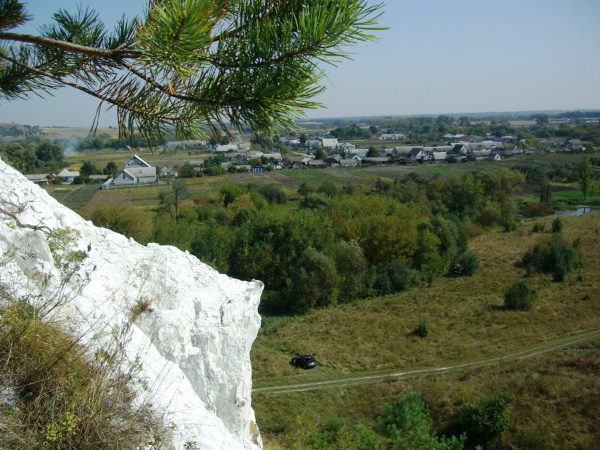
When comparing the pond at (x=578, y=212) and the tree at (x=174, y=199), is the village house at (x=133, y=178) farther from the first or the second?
the pond at (x=578, y=212)

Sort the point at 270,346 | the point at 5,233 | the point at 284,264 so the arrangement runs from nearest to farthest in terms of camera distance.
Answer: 1. the point at 5,233
2. the point at 270,346
3. the point at 284,264

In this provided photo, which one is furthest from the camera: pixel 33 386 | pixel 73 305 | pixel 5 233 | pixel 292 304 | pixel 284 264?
pixel 284 264

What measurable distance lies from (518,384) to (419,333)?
612cm

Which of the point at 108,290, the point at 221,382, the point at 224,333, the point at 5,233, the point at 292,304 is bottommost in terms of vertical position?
the point at 292,304

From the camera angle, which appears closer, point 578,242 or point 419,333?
point 419,333

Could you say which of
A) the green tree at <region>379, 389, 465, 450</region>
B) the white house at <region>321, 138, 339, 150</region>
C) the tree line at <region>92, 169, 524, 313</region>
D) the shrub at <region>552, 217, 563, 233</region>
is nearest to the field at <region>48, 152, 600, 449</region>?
the tree line at <region>92, 169, 524, 313</region>

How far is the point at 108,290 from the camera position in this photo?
5.15m

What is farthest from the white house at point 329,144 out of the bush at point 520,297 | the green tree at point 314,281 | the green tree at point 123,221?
the bush at point 520,297

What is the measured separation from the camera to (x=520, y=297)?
72.2 ft

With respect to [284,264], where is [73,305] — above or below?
above

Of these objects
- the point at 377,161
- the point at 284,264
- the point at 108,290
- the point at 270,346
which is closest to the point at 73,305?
the point at 108,290

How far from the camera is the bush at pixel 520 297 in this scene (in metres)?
21.9

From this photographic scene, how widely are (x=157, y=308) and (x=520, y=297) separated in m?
20.5

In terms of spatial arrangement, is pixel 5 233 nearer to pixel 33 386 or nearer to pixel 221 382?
pixel 33 386
